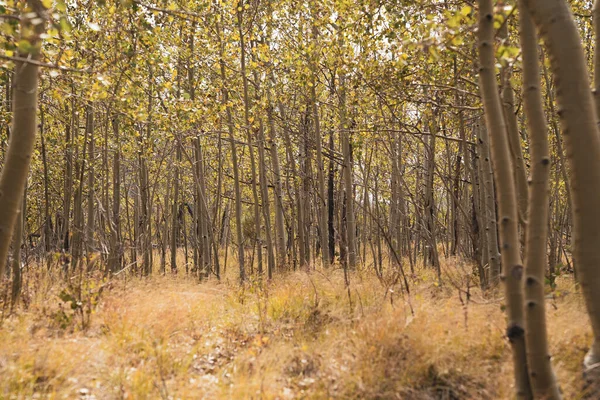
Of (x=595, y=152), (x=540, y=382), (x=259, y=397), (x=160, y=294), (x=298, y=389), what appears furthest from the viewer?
(x=160, y=294)

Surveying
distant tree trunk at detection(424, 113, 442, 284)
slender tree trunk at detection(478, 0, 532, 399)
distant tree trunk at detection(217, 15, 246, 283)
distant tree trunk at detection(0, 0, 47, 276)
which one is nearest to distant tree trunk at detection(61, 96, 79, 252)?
distant tree trunk at detection(217, 15, 246, 283)

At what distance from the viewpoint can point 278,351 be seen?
3.78 meters

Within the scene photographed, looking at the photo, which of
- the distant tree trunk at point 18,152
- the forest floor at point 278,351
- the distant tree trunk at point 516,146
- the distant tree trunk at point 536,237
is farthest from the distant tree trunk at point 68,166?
the distant tree trunk at point 536,237

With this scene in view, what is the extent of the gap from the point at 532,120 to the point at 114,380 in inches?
134

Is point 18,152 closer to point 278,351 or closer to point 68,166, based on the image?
point 278,351

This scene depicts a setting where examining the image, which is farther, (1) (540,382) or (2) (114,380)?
(2) (114,380)

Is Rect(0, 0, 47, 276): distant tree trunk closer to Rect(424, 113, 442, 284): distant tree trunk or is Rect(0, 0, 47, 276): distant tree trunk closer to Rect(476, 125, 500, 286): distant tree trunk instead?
Rect(424, 113, 442, 284): distant tree trunk

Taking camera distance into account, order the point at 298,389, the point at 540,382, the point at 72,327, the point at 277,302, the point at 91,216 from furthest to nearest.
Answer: the point at 91,216 → the point at 277,302 → the point at 72,327 → the point at 298,389 → the point at 540,382

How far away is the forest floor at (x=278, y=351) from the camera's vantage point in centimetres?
296

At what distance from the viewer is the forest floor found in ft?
9.73

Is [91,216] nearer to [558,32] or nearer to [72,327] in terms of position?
[72,327]

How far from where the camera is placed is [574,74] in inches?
101

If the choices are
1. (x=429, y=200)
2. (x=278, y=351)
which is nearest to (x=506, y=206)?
(x=278, y=351)

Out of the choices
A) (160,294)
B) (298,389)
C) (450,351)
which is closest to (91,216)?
(160,294)
